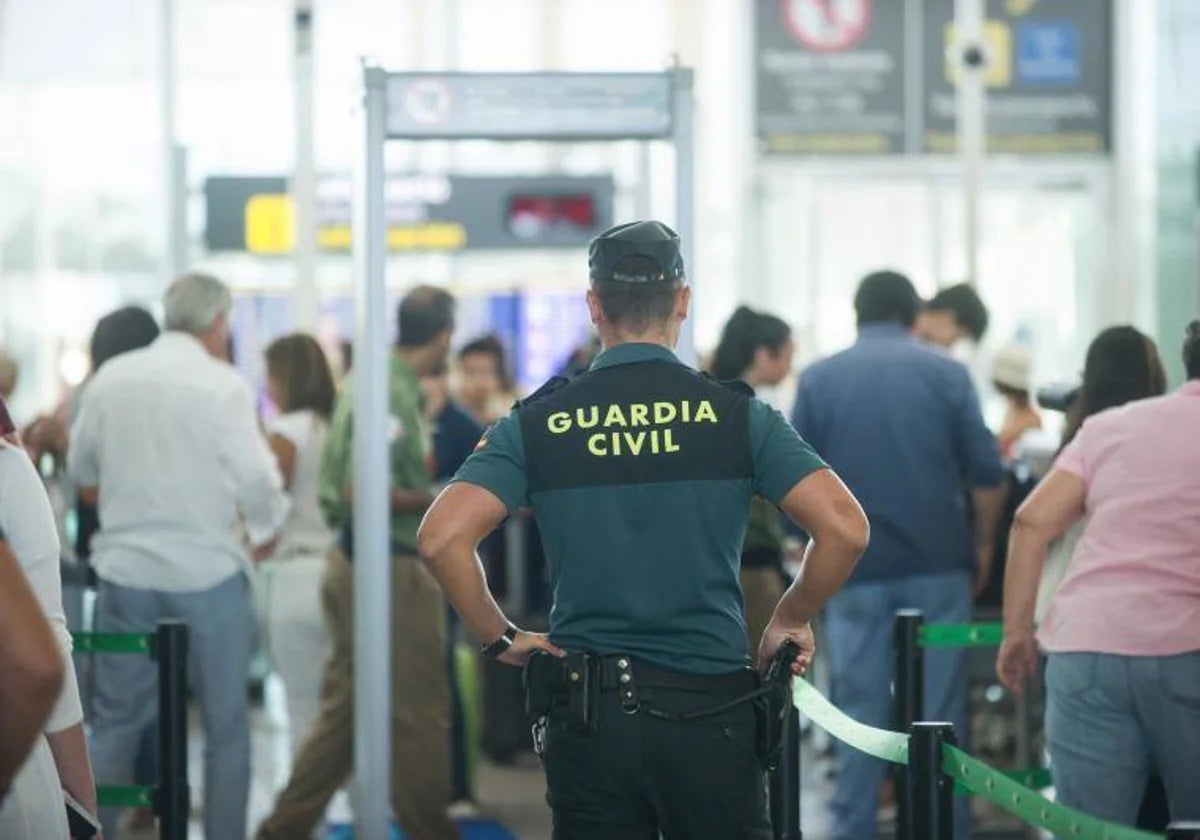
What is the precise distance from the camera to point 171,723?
605 centimetres

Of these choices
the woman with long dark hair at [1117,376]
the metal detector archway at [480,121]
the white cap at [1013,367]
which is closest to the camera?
the woman with long dark hair at [1117,376]

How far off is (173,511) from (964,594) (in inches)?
85.5

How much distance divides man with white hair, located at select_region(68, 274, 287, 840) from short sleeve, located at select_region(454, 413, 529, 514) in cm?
287

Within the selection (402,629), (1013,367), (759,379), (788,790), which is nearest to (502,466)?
(788,790)

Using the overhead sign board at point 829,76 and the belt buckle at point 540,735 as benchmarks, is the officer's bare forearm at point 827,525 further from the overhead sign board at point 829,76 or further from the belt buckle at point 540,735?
the overhead sign board at point 829,76

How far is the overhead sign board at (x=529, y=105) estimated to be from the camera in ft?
21.3

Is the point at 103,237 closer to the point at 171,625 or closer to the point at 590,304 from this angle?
the point at 171,625

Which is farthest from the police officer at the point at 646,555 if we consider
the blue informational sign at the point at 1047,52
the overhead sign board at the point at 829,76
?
the blue informational sign at the point at 1047,52

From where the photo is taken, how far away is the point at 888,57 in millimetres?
15789

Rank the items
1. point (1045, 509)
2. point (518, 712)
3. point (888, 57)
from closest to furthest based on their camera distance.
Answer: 1. point (1045, 509)
2. point (518, 712)
3. point (888, 57)

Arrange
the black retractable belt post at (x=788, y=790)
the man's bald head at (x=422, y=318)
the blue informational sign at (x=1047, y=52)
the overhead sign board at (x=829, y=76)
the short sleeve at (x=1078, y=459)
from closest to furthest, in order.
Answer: the short sleeve at (x=1078, y=459) < the black retractable belt post at (x=788, y=790) < the man's bald head at (x=422, y=318) < the overhead sign board at (x=829, y=76) < the blue informational sign at (x=1047, y=52)

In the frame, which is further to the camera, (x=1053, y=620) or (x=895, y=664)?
(x=895, y=664)

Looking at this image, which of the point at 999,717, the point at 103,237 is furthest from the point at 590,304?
the point at 103,237

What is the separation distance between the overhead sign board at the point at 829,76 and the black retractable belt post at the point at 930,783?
11.4m
